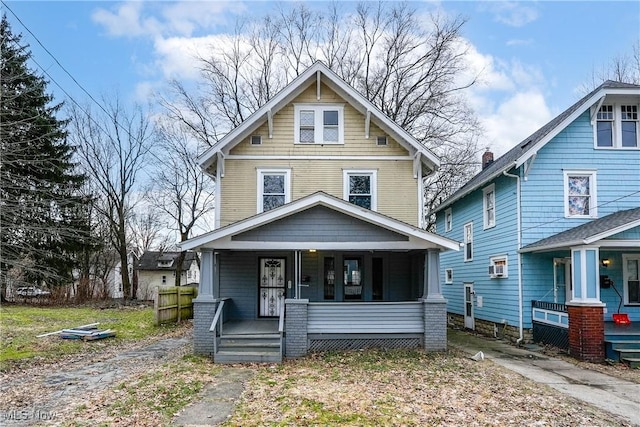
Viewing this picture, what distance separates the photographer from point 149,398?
23.6 ft

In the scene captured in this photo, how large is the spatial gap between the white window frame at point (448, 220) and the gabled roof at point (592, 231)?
23.0ft

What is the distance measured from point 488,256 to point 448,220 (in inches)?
196

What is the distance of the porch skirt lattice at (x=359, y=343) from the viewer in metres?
10.9

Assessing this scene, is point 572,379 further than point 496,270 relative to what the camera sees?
No

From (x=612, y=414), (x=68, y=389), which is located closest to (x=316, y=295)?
(x=68, y=389)

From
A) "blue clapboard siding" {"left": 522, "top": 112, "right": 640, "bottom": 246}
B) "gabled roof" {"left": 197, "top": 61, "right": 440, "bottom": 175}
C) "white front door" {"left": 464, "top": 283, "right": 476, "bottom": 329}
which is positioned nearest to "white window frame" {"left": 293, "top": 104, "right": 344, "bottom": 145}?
"gabled roof" {"left": 197, "top": 61, "right": 440, "bottom": 175}

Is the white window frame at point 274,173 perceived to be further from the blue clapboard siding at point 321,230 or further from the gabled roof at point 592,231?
the gabled roof at point 592,231

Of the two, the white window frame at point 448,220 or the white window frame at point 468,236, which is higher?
the white window frame at point 448,220

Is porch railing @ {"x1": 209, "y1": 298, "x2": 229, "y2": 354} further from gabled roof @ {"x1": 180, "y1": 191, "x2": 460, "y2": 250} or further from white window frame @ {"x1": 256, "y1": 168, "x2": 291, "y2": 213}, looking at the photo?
white window frame @ {"x1": 256, "y1": 168, "x2": 291, "y2": 213}

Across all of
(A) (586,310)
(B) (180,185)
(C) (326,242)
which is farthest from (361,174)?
(B) (180,185)

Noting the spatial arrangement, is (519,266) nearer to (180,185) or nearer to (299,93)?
(299,93)

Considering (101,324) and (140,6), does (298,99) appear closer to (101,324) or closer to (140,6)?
(140,6)

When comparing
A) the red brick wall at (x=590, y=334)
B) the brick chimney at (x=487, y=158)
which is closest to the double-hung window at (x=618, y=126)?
the red brick wall at (x=590, y=334)

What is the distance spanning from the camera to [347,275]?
13781mm
